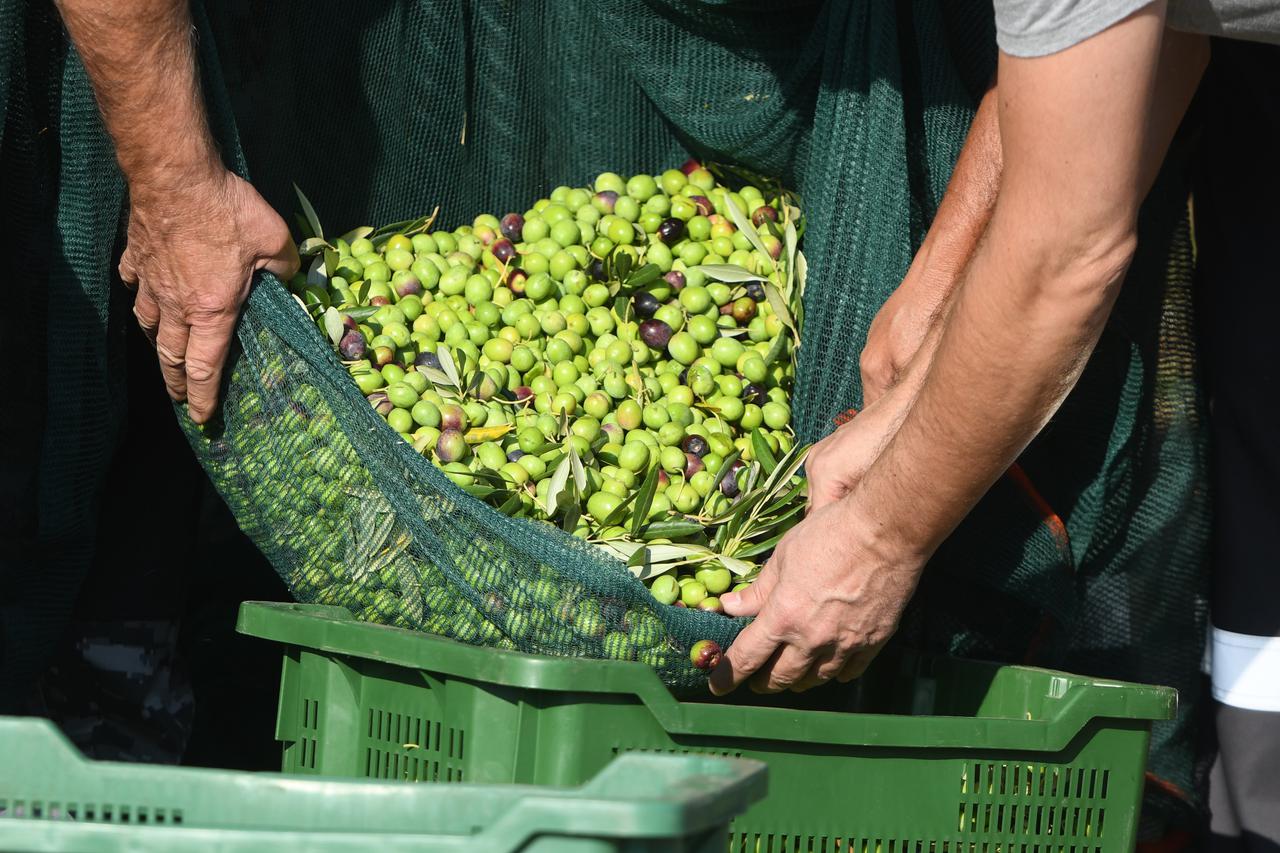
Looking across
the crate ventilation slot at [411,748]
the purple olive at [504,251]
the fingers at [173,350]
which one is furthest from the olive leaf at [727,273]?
the crate ventilation slot at [411,748]

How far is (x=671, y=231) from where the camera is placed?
2443 mm

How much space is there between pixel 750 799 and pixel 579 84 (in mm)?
1820

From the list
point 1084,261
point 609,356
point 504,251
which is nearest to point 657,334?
point 609,356

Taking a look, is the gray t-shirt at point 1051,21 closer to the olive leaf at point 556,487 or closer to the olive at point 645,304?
the olive leaf at point 556,487

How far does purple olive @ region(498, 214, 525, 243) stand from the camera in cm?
252

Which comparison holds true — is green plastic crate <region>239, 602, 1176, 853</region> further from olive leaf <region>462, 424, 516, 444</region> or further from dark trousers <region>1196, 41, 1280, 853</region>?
dark trousers <region>1196, 41, 1280, 853</region>

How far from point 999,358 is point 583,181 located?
1394 millimetres

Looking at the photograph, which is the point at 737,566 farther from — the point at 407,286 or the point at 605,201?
the point at 605,201

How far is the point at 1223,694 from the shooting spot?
92.1 inches

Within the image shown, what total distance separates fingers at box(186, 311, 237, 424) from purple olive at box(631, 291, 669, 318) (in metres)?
0.78

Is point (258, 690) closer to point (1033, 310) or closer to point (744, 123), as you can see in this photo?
point (744, 123)

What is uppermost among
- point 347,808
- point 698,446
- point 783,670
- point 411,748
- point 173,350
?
point 173,350

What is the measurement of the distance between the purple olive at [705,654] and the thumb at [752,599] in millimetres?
86

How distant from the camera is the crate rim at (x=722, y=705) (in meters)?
1.52
